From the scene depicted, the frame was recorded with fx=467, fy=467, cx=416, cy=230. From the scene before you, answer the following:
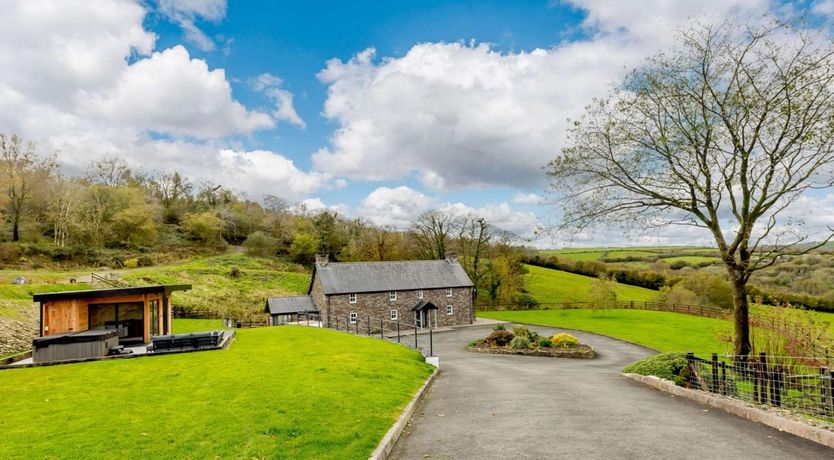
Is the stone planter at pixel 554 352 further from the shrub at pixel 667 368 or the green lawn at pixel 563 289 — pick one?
the green lawn at pixel 563 289

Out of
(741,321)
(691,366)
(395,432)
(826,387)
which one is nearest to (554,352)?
(741,321)

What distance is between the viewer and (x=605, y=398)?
11.7 m

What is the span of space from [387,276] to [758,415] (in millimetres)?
37490

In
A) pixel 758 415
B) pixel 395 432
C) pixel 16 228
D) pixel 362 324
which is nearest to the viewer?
pixel 395 432

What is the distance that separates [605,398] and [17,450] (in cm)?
1207

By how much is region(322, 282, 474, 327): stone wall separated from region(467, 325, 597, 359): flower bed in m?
15.5

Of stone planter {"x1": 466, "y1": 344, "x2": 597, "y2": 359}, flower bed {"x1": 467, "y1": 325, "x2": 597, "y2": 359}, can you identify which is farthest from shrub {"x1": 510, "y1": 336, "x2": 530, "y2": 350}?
stone planter {"x1": 466, "y1": 344, "x2": 597, "y2": 359}

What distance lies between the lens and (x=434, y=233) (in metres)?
63.5

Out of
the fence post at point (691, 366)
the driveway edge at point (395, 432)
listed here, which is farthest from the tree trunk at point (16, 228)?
the fence post at point (691, 366)

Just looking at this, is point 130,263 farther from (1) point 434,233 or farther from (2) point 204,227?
(1) point 434,233

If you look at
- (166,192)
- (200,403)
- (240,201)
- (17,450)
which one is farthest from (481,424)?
(240,201)

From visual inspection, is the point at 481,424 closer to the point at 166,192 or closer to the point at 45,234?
the point at 45,234

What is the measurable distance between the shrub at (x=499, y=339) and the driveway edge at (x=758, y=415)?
50.6ft

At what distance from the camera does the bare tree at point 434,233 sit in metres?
63.0
